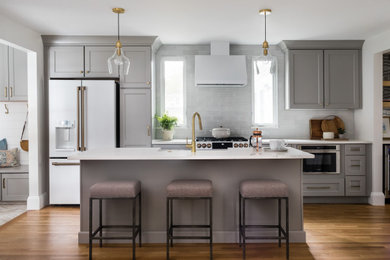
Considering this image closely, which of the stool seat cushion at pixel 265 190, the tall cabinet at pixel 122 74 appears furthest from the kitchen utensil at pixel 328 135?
the tall cabinet at pixel 122 74

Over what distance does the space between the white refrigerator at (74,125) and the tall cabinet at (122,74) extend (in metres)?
0.23

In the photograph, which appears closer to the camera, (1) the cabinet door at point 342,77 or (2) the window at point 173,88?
(1) the cabinet door at point 342,77

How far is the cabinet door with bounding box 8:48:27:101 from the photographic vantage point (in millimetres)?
4582

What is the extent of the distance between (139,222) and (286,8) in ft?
9.14

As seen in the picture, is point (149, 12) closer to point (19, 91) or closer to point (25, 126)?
point (19, 91)

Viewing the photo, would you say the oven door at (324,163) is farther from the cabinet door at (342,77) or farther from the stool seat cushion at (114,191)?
the stool seat cushion at (114,191)

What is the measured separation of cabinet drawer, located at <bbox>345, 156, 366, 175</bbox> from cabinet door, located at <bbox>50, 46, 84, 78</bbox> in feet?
13.7

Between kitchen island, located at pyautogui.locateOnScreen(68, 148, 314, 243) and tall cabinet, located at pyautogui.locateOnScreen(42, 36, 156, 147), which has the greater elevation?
tall cabinet, located at pyautogui.locateOnScreen(42, 36, 156, 147)

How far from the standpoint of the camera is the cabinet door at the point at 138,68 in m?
4.69

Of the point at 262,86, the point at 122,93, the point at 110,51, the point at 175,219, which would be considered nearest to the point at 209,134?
the point at 262,86

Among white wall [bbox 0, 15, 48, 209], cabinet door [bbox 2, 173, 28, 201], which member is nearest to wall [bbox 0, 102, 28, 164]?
cabinet door [bbox 2, 173, 28, 201]

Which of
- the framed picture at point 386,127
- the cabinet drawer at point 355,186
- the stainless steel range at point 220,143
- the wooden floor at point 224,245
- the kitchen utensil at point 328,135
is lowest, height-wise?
the wooden floor at point 224,245

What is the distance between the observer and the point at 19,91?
462 cm

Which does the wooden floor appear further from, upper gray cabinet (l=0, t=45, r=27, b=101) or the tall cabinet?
upper gray cabinet (l=0, t=45, r=27, b=101)
